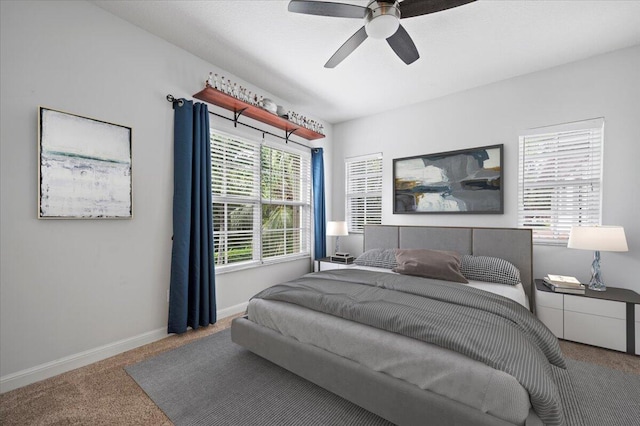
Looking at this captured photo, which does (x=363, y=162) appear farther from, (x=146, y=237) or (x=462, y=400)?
(x=462, y=400)

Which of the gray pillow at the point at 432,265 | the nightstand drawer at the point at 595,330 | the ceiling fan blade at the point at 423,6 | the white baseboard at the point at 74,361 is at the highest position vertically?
the ceiling fan blade at the point at 423,6

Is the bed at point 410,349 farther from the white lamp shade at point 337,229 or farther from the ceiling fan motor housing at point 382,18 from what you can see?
the ceiling fan motor housing at point 382,18

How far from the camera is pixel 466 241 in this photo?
3346mm

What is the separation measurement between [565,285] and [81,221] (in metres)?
4.29

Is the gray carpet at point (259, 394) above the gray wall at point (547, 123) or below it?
below

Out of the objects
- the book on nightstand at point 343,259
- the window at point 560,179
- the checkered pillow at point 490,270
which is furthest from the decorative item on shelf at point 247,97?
the window at point 560,179

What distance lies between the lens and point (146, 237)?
251cm

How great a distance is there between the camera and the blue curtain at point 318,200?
14.2 feet

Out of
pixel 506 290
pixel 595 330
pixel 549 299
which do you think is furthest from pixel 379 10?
pixel 595 330

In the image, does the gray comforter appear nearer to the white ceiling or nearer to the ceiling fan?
the ceiling fan

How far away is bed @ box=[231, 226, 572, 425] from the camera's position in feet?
3.96

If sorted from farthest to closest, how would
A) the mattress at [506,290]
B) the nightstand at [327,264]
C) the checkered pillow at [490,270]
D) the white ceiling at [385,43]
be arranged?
the nightstand at [327,264] < the checkered pillow at [490,270] < the mattress at [506,290] < the white ceiling at [385,43]

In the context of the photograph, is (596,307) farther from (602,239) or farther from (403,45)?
(403,45)

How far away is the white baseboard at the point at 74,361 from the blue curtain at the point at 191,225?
8.0 inches
